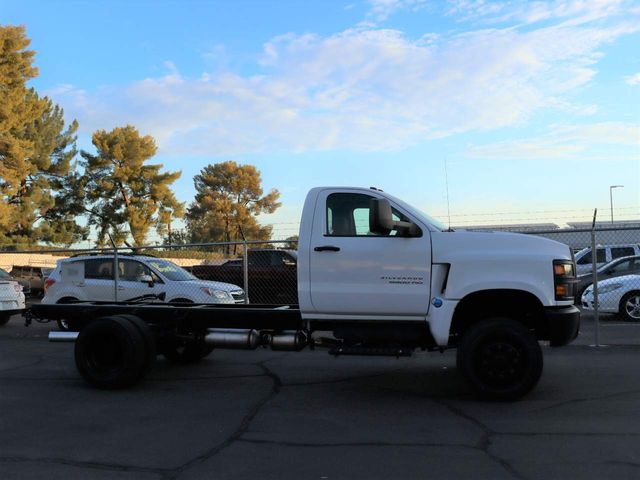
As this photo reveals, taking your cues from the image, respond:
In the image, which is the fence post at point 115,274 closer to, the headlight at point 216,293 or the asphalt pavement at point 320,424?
the headlight at point 216,293

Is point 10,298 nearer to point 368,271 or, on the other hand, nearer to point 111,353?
point 111,353

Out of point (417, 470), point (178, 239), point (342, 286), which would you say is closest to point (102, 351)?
point (342, 286)

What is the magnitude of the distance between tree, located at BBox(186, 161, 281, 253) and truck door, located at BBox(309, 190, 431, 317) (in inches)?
1816

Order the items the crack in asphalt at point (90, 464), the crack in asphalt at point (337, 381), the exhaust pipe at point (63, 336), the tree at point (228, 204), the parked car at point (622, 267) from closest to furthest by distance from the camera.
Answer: the crack in asphalt at point (90, 464)
the crack in asphalt at point (337, 381)
the exhaust pipe at point (63, 336)
the parked car at point (622, 267)
the tree at point (228, 204)

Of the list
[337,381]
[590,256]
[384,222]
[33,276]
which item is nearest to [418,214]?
[384,222]

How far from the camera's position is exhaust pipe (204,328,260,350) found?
7.28 metres

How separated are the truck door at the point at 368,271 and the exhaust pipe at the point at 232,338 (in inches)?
42.3

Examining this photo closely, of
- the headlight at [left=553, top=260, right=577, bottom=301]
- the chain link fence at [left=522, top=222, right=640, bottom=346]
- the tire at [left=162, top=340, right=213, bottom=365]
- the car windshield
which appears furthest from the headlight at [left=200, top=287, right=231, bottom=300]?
the headlight at [left=553, top=260, right=577, bottom=301]

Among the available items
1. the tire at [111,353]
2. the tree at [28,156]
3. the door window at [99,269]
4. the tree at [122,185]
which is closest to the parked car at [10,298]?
the door window at [99,269]

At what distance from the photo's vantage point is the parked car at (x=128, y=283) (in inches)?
489

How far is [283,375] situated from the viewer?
813cm

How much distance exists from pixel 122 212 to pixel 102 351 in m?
39.4

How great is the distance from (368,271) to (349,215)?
709mm

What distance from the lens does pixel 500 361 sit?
6.25 m
